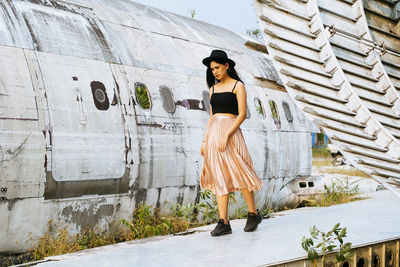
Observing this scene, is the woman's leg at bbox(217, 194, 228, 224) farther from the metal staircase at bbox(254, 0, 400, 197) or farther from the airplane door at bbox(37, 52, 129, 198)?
the metal staircase at bbox(254, 0, 400, 197)

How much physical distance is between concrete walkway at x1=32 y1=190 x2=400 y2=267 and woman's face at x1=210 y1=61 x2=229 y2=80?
1.97m

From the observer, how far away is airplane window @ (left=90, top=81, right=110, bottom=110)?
7.48 meters

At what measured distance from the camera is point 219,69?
6168mm

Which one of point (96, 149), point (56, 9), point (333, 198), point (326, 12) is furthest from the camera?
point (333, 198)

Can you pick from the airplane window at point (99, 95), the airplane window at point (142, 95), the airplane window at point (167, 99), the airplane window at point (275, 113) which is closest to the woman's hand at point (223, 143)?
the airplane window at point (99, 95)

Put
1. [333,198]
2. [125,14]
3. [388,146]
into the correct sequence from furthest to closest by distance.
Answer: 1. [333,198]
2. [125,14]
3. [388,146]

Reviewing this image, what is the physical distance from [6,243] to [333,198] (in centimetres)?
877

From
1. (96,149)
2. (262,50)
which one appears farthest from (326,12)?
(96,149)

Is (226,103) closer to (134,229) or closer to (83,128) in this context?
(83,128)

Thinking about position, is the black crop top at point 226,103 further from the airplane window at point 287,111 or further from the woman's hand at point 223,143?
the airplane window at point 287,111

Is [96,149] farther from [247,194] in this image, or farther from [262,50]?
[262,50]

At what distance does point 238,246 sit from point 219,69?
211 centimetres

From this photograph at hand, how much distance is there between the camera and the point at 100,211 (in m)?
7.39

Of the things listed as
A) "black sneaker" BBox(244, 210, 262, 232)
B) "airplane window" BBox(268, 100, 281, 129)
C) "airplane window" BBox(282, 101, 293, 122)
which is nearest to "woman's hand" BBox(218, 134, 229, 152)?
"black sneaker" BBox(244, 210, 262, 232)
